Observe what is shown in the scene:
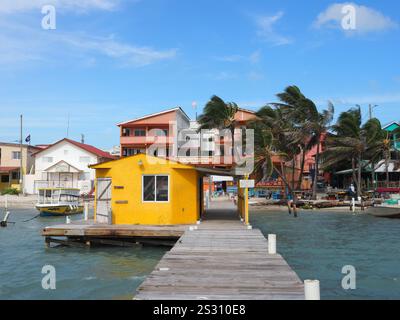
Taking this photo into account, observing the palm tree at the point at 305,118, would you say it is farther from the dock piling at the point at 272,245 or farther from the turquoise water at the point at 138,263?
the dock piling at the point at 272,245

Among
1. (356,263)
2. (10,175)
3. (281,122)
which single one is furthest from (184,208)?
(10,175)

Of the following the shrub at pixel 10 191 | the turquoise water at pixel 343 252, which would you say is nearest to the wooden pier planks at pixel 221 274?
the turquoise water at pixel 343 252

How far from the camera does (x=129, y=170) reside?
18.7 metres

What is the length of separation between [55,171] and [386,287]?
175ft

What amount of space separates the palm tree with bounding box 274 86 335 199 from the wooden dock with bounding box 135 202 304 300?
36.1 metres

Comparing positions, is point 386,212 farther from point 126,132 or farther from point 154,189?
point 126,132

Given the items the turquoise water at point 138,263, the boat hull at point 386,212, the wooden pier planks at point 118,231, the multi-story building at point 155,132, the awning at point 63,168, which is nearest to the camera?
the turquoise water at point 138,263

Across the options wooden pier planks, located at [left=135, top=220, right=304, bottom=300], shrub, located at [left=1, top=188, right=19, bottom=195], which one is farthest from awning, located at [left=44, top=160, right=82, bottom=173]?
wooden pier planks, located at [left=135, top=220, right=304, bottom=300]

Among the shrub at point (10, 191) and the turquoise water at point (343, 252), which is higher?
the shrub at point (10, 191)

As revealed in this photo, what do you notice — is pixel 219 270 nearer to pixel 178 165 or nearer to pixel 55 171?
pixel 178 165

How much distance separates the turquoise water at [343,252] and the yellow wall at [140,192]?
16.6 feet

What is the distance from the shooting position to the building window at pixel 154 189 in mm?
18641

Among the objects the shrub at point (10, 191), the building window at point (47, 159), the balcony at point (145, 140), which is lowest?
the shrub at point (10, 191)
